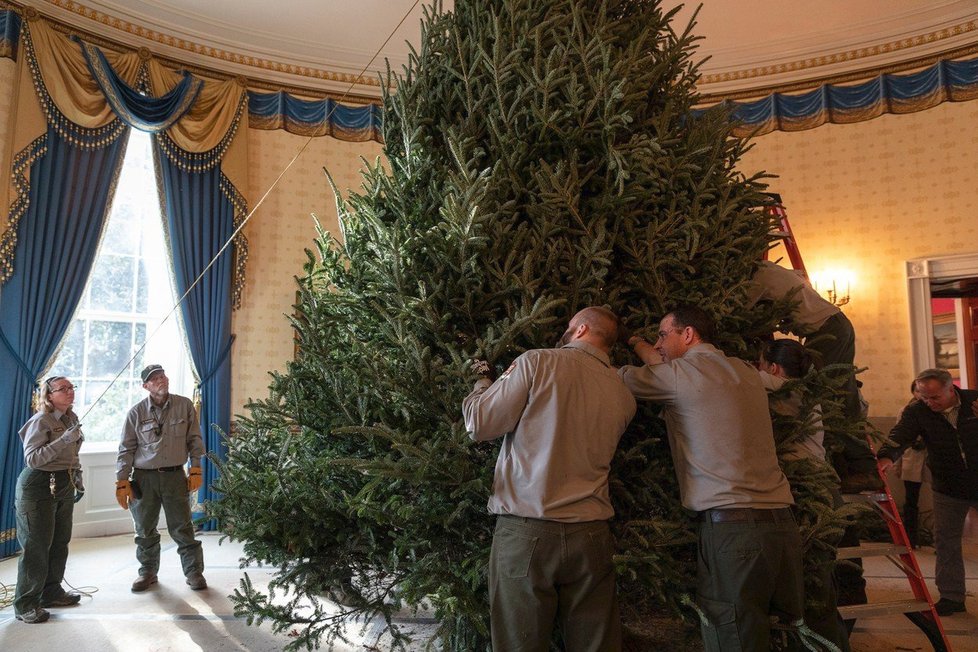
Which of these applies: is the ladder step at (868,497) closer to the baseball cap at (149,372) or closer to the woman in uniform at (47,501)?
the woman in uniform at (47,501)

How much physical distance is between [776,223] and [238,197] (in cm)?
663

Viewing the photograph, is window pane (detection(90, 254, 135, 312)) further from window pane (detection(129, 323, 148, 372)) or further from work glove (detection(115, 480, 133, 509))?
work glove (detection(115, 480, 133, 509))

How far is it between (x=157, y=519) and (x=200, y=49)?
5.57 meters

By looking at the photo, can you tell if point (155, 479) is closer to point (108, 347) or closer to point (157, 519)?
point (157, 519)

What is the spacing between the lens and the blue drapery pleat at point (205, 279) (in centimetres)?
764

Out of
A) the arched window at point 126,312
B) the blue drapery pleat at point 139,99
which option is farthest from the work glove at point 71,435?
the blue drapery pleat at point 139,99

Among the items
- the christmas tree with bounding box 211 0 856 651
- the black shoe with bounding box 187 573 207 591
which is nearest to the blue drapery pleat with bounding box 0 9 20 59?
the black shoe with bounding box 187 573 207 591

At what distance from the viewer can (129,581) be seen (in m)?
5.54

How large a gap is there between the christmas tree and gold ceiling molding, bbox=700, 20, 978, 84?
6.17 m

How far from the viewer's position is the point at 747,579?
94.0 inches

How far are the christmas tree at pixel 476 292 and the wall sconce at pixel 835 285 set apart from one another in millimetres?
5502

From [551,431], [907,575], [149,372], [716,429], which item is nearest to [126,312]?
[149,372]

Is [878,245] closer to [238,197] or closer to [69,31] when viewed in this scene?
[238,197]

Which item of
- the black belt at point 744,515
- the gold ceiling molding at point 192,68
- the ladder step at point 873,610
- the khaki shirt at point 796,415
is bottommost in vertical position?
the ladder step at point 873,610
